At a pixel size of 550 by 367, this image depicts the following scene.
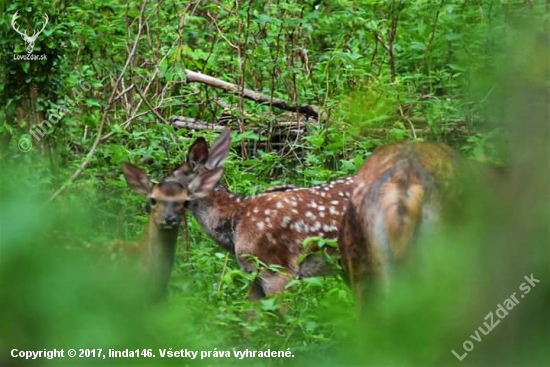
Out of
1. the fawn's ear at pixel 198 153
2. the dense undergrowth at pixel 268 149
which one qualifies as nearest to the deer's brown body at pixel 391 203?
the dense undergrowth at pixel 268 149

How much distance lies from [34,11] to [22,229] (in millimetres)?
7535

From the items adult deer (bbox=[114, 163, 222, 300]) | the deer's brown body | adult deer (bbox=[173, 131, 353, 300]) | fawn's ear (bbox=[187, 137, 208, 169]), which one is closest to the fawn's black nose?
adult deer (bbox=[114, 163, 222, 300])

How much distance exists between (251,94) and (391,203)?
5433 mm

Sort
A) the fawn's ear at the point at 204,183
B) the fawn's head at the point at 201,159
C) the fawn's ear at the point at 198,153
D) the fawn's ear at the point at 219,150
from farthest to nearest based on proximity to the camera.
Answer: the fawn's ear at the point at 219,150, the fawn's ear at the point at 198,153, the fawn's head at the point at 201,159, the fawn's ear at the point at 204,183

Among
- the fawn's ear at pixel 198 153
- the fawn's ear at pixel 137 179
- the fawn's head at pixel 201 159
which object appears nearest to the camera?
the fawn's ear at pixel 137 179

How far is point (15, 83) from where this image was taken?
28.8 ft

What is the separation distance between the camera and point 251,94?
981 centimetres

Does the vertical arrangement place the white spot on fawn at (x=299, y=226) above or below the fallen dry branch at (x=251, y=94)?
below

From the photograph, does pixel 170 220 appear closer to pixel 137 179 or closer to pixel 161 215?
pixel 161 215

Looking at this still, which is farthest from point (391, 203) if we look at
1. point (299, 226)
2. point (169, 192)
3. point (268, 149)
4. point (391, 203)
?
point (268, 149)

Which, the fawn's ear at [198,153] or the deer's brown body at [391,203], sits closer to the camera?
the deer's brown body at [391,203]

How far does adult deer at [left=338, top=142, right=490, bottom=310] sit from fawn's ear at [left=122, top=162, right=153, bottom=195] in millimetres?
2289

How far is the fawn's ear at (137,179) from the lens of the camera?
6777 mm

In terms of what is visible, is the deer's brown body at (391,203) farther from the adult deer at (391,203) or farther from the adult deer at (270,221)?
the adult deer at (270,221)
